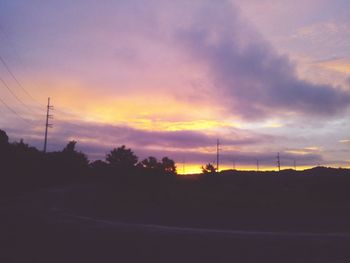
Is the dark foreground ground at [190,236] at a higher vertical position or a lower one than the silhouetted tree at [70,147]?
lower

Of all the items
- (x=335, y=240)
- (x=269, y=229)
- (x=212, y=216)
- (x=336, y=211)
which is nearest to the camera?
(x=335, y=240)

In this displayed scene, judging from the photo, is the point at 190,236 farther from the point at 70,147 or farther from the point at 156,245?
the point at 70,147

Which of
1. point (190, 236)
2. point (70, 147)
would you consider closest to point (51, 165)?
point (70, 147)

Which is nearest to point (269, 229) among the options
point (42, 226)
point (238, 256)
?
point (238, 256)

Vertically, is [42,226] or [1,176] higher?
[1,176]

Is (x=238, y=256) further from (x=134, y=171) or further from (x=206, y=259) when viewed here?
(x=134, y=171)

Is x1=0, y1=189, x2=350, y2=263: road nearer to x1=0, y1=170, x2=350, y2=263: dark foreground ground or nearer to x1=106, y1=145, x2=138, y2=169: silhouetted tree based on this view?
x1=0, y1=170, x2=350, y2=263: dark foreground ground

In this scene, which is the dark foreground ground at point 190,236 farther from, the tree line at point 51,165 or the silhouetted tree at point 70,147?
the silhouetted tree at point 70,147

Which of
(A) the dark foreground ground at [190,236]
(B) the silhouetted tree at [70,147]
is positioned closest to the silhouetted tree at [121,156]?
(B) the silhouetted tree at [70,147]

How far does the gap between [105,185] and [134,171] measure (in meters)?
6.75

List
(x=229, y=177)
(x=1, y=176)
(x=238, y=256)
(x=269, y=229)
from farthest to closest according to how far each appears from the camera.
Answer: (x=229, y=177) < (x=1, y=176) < (x=269, y=229) < (x=238, y=256)

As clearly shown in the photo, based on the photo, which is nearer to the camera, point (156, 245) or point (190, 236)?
point (156, 245)

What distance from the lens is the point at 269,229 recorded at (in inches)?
950

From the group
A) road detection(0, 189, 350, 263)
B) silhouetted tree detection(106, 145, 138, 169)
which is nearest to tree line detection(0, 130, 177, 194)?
silhouetted tree detection(106, 145, 138, 169)
